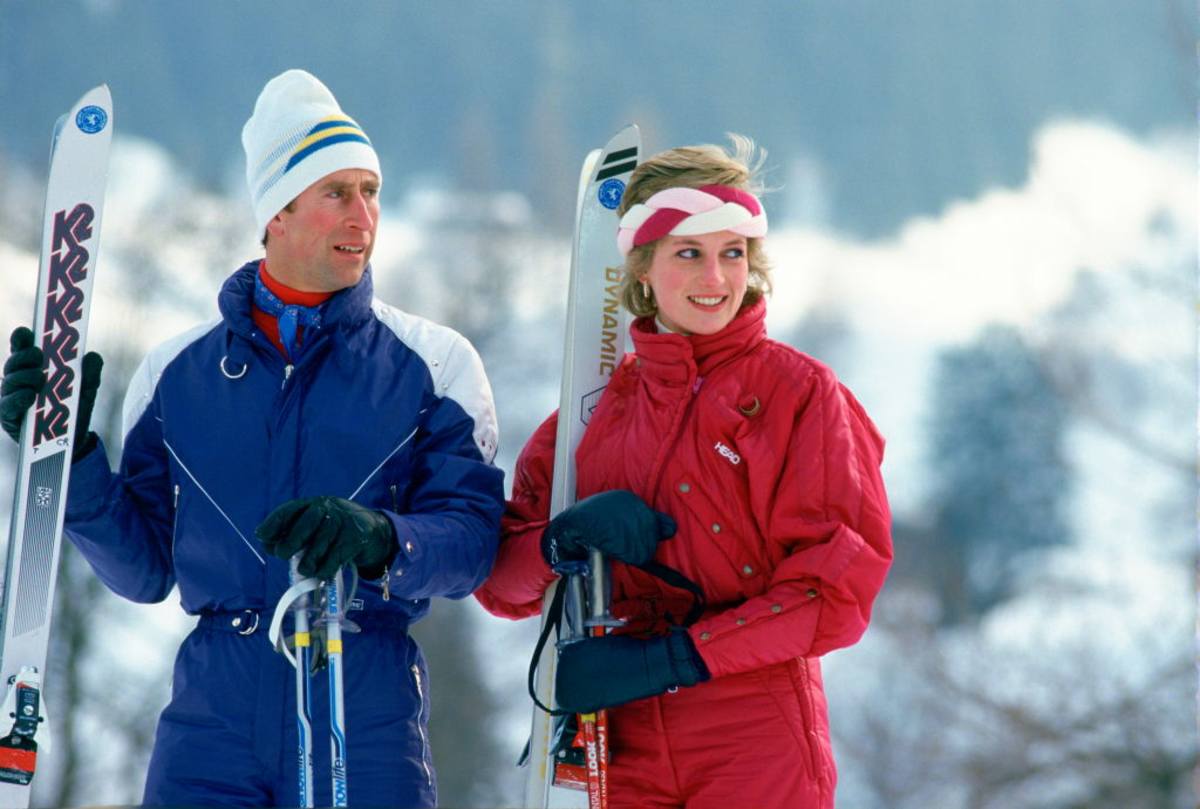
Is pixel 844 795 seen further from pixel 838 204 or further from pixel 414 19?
pixel 414 19

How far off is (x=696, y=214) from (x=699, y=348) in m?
0.25

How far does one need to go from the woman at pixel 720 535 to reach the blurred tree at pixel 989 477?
13.9 metres

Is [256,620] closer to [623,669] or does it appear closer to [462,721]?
[623,669]

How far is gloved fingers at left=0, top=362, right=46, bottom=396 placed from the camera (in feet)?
9.84

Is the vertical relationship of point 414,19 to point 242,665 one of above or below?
above

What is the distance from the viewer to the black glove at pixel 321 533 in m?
2.65

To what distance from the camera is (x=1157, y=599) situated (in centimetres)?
1581

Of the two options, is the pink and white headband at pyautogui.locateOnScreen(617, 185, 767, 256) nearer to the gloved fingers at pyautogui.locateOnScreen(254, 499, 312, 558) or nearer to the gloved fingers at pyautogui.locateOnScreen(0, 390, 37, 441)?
the gloved fingers at pyautogui.locateOnScreen(254, 499, 312, 558)

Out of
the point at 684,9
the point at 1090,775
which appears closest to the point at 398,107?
the point at 684,9

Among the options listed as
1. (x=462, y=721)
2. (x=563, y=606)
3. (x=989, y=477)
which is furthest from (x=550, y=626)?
(x=989, y=477)

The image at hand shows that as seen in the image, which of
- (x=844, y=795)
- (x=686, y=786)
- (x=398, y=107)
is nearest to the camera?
(x=686, y=786)

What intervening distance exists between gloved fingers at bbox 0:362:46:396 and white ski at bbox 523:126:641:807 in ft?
3.14

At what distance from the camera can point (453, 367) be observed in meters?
3.02

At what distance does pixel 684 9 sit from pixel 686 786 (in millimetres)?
19284
